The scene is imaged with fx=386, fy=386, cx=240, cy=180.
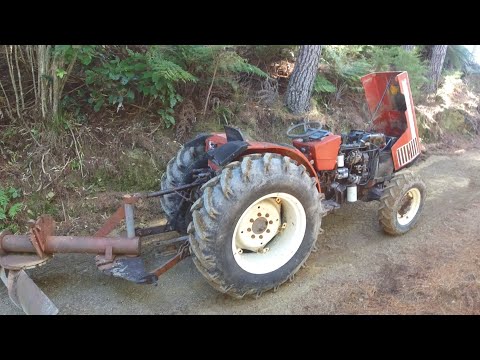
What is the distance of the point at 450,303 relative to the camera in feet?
9.87

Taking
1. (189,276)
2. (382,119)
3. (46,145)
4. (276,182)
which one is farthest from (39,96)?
(382,119)

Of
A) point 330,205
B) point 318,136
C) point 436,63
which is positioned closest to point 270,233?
point 330,205

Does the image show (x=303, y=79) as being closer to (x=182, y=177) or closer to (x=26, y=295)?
(x=182, y=177)

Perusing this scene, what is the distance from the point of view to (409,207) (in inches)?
163

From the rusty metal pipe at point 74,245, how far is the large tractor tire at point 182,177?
628 millimetres

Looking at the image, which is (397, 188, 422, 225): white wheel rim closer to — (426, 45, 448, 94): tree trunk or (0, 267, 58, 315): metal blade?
(0, 267, 58, 315): metal blade

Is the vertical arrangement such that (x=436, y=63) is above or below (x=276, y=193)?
above

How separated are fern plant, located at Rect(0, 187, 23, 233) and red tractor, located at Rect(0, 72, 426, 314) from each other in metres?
1.03

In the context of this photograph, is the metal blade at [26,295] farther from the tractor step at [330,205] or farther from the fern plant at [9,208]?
the tractor step at [330,205]

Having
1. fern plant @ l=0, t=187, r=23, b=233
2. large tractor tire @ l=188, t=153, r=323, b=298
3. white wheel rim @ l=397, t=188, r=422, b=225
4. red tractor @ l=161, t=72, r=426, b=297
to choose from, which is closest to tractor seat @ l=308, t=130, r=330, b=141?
red tractor @ l=161, t=72, r=426, b=297

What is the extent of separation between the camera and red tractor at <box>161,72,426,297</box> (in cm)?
276

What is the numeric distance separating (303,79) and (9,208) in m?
4.58

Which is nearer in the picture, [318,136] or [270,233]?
[270,233]

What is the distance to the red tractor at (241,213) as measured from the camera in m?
2.76
